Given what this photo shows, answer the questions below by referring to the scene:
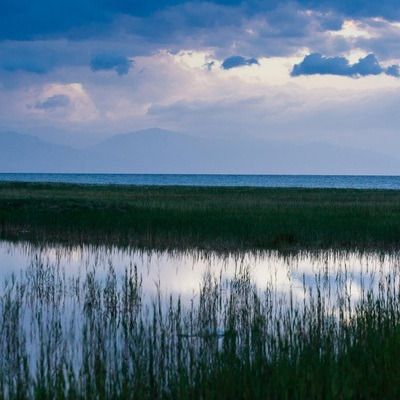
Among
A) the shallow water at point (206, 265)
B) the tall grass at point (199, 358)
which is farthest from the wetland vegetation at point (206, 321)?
the shallow water at point (206, 265)

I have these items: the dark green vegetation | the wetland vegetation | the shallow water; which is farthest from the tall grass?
the dark green vegetation

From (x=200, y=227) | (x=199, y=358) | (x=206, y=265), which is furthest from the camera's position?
(x=200, y=227)

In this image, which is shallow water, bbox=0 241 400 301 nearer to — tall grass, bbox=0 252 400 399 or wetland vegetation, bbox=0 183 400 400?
wetland vegetation, bbox=0 183 400 400

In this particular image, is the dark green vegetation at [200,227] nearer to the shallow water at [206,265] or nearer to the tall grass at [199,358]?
the shallow water at [206,265]

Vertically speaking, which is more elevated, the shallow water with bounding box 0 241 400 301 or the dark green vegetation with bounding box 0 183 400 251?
the dark green vegetation with bounding box 0 183 400 251

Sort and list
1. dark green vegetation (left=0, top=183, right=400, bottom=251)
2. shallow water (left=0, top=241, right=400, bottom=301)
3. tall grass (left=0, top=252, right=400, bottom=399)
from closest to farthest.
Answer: tall grass (left=0, top=252, right=400, bottom=399) → shallow water (left=0, top=241, right=400, bottom=301) → dark green vegetation (left=0, top=183, right=400, bottom=251)

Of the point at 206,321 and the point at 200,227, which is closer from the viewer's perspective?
the point at 206,321

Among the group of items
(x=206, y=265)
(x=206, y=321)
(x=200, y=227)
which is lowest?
(x=206, y=265)

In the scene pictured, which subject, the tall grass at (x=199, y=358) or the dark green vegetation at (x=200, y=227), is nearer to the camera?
the tall grass at (x=199, y=358)

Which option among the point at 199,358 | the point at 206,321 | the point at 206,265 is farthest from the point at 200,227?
the point at 199,358

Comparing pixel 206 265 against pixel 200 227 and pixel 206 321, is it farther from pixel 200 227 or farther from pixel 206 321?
pixel 206 321

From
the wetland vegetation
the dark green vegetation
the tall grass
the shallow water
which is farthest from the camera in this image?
the dark green vegetation

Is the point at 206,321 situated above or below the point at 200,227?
below

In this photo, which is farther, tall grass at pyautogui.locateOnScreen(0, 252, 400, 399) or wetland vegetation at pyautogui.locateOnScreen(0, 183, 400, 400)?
wetland vegetation at pyautogui.locateOnScreen(0, 183, 400, 400)
